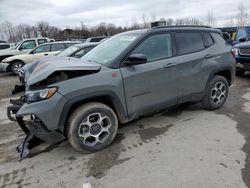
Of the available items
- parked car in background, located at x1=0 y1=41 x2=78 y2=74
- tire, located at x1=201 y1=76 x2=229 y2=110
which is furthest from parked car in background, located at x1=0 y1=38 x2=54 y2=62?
tire, located at x1=201 y1=76 x2=229 y2=110

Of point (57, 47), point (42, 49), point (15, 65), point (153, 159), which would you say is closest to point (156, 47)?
point (153, 159)

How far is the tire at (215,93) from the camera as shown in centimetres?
459

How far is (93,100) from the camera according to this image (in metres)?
3.41

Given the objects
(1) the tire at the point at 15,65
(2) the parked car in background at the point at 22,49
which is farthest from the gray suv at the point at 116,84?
(2) the parked car in background at the point at 22,49

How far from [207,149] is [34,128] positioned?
96.2 inches

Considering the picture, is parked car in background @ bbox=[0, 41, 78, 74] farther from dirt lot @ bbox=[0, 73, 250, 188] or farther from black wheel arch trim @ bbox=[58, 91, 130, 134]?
black wheel arch trim @ bbox=[58, 91, 130, 134]

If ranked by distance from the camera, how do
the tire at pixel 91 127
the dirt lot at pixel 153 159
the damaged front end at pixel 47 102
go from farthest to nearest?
1. the tire at pixel 91 127
2. the damaged front end at pixel 47 102
3. the dirt lot at pixel 153 159

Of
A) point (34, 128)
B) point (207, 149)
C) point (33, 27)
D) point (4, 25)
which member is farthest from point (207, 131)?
point (4, 25)

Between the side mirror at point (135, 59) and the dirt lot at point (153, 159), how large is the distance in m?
1.24

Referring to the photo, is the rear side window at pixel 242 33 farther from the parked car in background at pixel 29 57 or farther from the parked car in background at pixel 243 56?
the parked car in background at pixel 29 57

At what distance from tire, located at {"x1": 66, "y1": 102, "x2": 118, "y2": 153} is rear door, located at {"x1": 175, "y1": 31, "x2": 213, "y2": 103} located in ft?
4.77

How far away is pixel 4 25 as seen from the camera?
81.1 meters

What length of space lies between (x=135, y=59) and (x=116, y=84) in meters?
0.47

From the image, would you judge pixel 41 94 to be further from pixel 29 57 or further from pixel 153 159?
pixel 29 57
